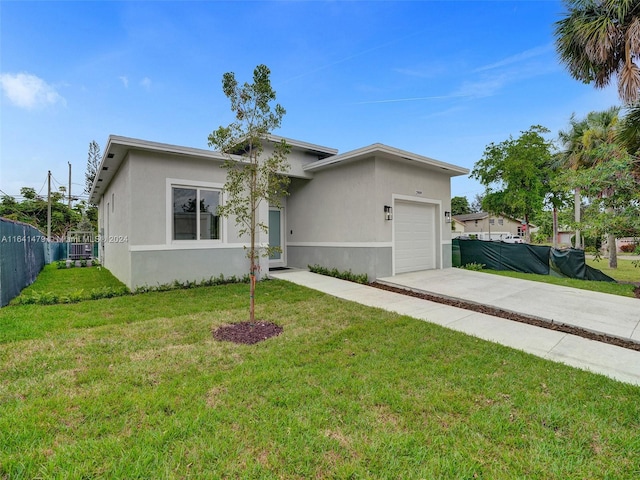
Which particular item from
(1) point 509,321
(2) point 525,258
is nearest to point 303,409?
(1) point 509,321

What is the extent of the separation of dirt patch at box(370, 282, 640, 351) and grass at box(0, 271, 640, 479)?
1.79 meters

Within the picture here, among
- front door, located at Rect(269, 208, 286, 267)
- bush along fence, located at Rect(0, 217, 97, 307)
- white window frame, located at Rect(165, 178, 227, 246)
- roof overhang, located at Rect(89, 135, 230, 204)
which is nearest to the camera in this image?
bush along fence, located at Rect(0, 217, 97, 307)

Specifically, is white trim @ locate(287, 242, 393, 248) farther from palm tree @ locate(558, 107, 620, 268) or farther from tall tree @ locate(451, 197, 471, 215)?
tall tree @ locate(451, 197, 471, 215)

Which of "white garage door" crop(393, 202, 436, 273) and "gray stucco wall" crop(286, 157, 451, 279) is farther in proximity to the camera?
"white garage door" crop(393, 202, 436, 273)

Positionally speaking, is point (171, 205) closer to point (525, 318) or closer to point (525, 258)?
point (525, 318)

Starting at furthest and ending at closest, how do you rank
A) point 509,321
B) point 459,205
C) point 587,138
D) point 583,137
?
point 459,205 < point 583,137 < point 587,138 < point 509,321

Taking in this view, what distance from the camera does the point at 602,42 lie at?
24.9 ft

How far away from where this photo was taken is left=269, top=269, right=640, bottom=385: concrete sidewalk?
378cm

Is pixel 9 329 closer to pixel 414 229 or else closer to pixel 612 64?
pixel 414 229

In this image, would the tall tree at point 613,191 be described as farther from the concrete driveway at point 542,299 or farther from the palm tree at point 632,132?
the concrete driveway at point 542,299

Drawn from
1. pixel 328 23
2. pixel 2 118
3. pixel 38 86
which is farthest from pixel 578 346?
pixel 2 118

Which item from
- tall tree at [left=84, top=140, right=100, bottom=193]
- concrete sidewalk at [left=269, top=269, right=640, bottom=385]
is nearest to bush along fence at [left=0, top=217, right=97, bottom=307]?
concrete sidewalk at [left=269, top=269, right=640, bottom=385]

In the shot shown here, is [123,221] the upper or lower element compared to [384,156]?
lower

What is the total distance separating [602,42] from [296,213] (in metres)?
9.54
